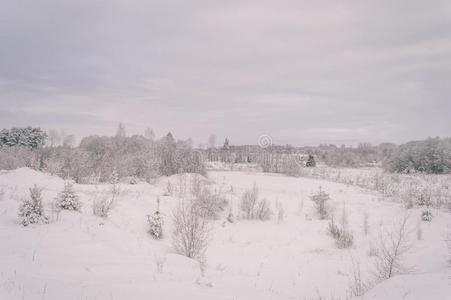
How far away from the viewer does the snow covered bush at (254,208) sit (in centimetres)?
1978

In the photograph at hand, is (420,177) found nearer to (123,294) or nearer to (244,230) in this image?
(244,230)

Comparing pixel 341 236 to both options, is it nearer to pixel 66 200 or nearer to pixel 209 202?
pixel 209 202

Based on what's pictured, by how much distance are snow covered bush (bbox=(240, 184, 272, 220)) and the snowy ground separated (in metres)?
0.49

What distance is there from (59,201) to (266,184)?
19.0 meters

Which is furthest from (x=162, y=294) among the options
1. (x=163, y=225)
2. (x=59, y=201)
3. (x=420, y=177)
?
(x=420, y=177)

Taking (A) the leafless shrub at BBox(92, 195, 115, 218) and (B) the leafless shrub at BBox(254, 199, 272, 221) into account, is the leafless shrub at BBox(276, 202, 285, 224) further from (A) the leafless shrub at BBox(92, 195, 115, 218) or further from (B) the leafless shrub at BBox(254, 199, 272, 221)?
(A) the leafless shrub at BBox(92, 195, 115, 218)

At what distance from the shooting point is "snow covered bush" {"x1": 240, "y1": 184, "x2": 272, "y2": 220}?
779 inches

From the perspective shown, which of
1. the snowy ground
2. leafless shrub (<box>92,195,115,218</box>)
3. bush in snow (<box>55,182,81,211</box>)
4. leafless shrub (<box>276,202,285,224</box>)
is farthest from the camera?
leafless shrub (<box>276,202,285,224</box>)

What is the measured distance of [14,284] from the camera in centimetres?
568

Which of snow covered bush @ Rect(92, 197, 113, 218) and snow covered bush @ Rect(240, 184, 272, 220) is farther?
snow covered bush @ Rect(240, 184, 272, 220)

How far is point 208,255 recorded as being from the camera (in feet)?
45.5

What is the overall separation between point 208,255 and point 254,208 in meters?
6.66

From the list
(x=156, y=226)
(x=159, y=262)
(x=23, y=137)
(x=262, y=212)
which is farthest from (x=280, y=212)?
(x=23, y=137)

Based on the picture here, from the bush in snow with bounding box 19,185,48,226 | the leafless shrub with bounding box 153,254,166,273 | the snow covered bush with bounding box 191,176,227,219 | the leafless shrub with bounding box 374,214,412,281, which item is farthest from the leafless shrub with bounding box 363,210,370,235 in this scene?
the bush in snow with bounding box 19,185,48,226
